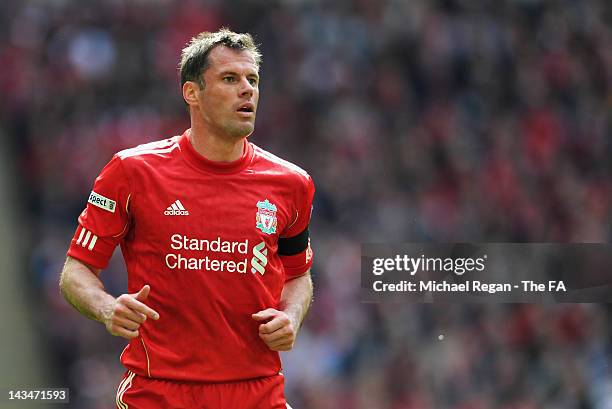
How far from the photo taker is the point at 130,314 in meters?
2.84

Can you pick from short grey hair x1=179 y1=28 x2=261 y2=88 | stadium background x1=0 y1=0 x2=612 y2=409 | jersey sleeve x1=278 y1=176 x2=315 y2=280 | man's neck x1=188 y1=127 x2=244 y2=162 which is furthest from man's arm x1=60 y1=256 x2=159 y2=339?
stadium background x1=0 y1=0 x2=612 y2=409

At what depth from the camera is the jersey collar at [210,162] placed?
3311 mm

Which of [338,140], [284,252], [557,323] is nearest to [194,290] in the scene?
[284,252]

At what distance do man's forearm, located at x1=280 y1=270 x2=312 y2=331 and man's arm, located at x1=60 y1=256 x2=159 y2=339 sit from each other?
56 cm

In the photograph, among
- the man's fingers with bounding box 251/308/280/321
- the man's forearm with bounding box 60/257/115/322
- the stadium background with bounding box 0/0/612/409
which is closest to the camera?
the man's forearm with bounding box 60/257/115/322

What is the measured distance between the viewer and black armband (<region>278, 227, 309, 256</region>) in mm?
3533

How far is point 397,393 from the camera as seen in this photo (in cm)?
595

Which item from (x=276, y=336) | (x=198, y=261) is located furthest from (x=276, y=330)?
(x=198, y=261)

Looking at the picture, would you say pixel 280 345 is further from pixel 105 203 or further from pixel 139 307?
pixel 105 203

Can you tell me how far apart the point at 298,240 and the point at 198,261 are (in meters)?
0.51

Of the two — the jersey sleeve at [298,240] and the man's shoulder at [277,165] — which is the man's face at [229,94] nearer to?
the man's shoulder at [277,165]

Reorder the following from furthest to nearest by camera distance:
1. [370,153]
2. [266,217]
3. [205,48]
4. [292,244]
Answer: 1. [370,153]
2. [292,244]
3. [205,48]
4. [266,217]

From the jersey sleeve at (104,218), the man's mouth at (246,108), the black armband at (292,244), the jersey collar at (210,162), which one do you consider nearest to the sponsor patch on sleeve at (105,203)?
the jersey sleeve at (104,218)

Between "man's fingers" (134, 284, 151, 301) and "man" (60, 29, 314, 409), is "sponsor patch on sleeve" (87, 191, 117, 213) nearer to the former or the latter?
"man" (60, 29, 314, 409)
